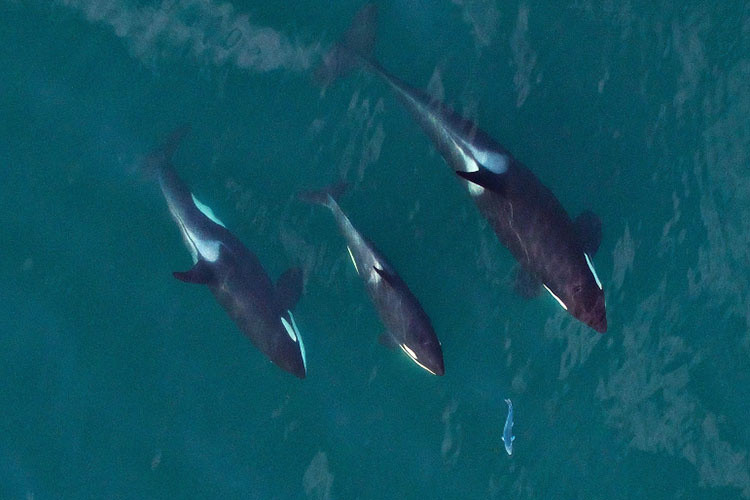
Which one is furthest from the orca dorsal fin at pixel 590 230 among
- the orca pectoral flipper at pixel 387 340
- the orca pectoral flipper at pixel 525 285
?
the orca pectoral flipper at pixel 387 340

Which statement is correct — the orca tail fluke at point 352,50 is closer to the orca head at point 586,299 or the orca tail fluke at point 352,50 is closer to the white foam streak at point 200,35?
the white foam streak at point 200,35

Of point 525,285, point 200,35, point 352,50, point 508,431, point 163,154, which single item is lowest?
point 508,431

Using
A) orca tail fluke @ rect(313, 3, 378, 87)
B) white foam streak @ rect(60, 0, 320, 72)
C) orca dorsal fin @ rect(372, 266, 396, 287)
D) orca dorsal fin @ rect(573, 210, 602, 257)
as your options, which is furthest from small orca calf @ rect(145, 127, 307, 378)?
orca dorsal fin @ rect(573, 210, 602, 257)

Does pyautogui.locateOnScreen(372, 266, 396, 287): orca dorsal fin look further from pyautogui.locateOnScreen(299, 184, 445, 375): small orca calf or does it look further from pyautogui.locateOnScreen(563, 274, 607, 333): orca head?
pyautogui.locateOnScreen(563, 274, 607, 333): orca head

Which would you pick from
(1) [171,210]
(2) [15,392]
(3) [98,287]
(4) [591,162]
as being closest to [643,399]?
(4) [591,162]

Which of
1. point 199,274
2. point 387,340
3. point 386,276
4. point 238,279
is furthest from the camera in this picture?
point 387,340

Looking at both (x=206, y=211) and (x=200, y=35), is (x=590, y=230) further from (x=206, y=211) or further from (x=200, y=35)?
(x=200, y=35)

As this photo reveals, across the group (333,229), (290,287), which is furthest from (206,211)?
(333,229)
